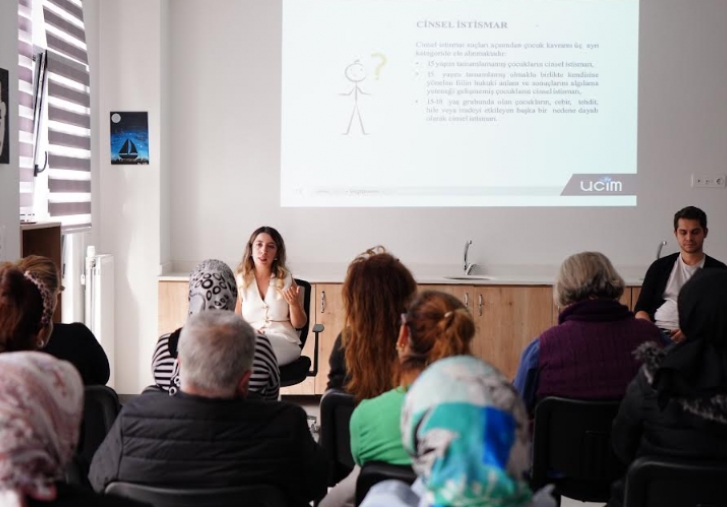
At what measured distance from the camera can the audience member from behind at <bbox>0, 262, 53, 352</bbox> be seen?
2.74 meters

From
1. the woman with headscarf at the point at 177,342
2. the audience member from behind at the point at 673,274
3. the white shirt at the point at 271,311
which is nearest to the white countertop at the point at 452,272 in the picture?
the audience member from behind at the point at 673,274

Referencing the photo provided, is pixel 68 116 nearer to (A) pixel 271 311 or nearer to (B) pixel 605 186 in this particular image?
(A) pixel 271 311

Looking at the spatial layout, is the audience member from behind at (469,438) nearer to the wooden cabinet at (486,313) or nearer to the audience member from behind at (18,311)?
the audience member from behind at (18,311)

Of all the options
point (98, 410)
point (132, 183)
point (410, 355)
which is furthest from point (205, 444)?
point (132, 183)

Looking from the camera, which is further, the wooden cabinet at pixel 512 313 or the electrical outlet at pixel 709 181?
the electrical outlet at pixel 709 181

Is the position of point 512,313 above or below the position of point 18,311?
below

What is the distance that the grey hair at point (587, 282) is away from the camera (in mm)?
3564

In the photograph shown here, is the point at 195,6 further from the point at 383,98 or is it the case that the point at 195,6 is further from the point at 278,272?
the point at 278,272

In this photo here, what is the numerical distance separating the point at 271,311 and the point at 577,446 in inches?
90.0

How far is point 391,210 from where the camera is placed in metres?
6.82

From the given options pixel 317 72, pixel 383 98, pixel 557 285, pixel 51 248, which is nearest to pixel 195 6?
pixel 317 72

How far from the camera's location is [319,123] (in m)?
6.77

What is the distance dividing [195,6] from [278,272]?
2.61 m

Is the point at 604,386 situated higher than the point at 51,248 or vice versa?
the point at 51,248
